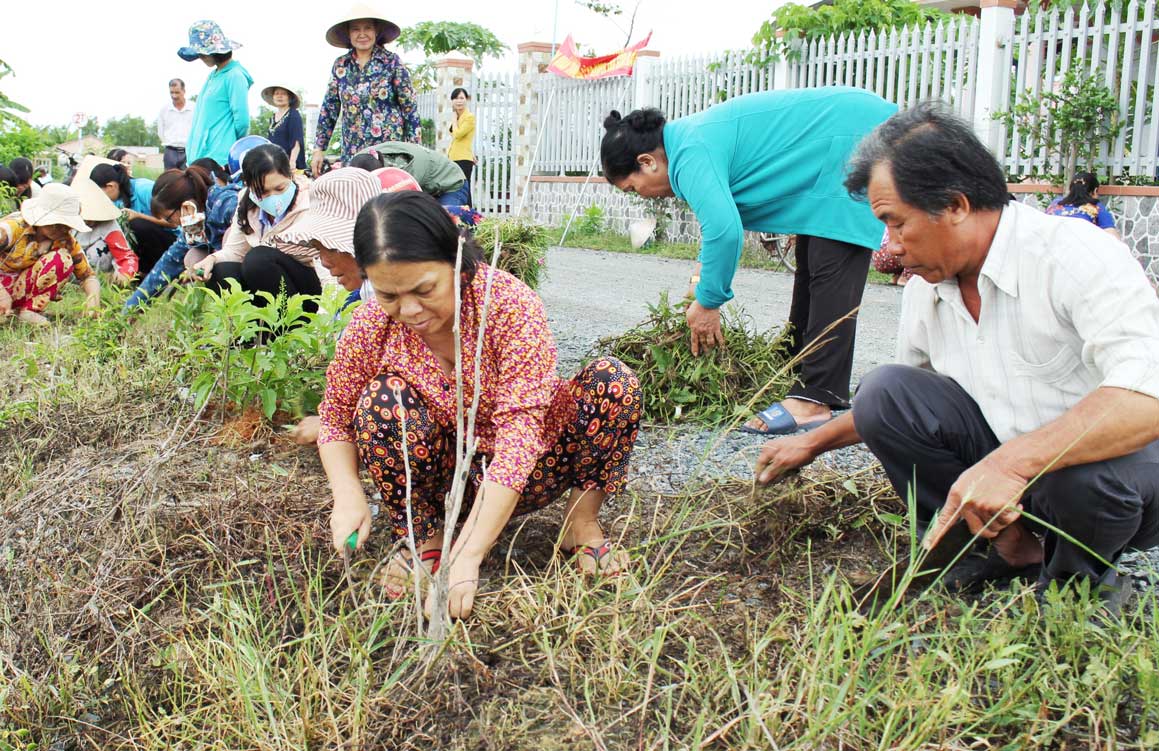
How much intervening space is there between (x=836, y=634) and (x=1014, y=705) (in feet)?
1.01

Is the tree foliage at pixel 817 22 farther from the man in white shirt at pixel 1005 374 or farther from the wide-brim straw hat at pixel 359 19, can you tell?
the man in white shirt at pixel 1005 374

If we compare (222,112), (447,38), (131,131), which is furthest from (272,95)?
(131,131)

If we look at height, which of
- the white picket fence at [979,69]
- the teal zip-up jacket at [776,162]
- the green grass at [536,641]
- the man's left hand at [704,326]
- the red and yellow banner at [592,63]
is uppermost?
the red and yellow banner at [592,63]

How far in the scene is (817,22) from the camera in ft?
35.8

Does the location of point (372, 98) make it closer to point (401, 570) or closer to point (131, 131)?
point (401, 570)

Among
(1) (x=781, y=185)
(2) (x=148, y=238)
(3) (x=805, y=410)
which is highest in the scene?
(1) (x=781, y=185)

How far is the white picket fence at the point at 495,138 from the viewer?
51.6 feet

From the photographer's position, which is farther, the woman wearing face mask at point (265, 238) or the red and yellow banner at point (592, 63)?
the red and yellow banner at point (592, 63)

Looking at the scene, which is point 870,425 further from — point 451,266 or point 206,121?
point 206,121

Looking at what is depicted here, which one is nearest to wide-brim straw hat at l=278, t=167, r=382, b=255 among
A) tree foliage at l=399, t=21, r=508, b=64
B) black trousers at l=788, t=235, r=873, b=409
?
black trousers at l=788, t=235, r=873, b=409

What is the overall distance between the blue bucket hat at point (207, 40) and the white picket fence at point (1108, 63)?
6.53 metres

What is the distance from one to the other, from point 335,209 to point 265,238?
0.97 m

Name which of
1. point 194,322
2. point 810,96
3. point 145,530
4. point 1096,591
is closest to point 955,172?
point 1096,591

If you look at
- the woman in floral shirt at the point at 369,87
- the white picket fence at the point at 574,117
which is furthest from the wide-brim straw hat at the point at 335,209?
the white picket fence at the point at 574,117
